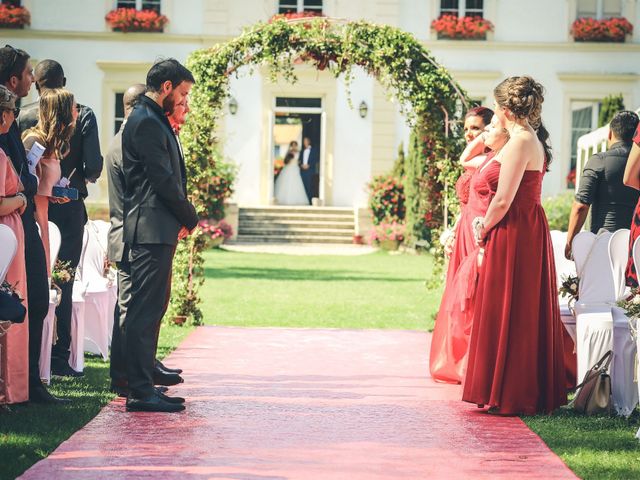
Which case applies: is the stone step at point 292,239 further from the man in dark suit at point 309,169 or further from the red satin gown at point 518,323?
the red satin gown at point 518,323

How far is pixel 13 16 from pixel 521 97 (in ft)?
73.1

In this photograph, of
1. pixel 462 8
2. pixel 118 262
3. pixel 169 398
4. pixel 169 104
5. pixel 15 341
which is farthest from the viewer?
pixel 462 8

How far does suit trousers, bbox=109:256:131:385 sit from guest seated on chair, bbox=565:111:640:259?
3271 millimetres

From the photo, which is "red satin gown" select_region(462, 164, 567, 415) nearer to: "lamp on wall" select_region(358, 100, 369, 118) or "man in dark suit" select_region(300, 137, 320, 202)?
"lamp on wall" select_region(358, 100, 369, 118)

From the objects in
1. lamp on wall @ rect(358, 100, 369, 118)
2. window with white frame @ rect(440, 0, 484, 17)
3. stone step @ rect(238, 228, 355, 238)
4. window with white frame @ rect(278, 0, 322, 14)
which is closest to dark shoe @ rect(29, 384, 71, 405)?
stone step @ rect(238, 228, 355, 238)

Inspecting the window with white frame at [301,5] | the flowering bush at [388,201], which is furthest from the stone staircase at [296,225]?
the window with white frame at [301,5]

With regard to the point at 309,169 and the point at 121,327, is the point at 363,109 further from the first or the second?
the point at 121,327

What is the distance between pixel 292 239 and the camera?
2564cm

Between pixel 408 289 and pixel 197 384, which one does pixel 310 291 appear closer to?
pixel 408 289

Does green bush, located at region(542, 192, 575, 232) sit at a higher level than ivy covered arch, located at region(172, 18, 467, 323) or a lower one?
lower

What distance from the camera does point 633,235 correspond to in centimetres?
628

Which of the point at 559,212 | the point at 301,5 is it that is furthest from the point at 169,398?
the point at 301,5

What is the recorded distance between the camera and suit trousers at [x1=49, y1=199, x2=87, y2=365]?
766 cm

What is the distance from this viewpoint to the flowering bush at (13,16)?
26672 mm
